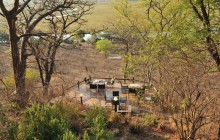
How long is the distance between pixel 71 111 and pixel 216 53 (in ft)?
21.3

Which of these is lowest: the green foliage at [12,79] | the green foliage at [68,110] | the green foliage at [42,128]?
the green foliage at [12,79]

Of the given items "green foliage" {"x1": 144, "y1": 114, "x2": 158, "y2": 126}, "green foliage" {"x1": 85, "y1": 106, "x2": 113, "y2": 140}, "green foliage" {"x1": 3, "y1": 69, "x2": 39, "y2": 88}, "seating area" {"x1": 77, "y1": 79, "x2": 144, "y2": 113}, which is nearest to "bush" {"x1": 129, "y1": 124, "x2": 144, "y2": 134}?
"green foliage" {"x1": 144, "y1": 114, "x2": 158, "y2": 126}

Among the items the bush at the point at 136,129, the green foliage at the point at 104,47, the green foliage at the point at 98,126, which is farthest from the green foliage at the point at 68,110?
the green foliage at the point at 104,47

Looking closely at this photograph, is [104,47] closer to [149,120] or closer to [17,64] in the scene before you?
[17,64]

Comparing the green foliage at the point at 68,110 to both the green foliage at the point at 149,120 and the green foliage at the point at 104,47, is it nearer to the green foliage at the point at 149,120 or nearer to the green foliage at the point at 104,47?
the green foliage at the point at 149,120

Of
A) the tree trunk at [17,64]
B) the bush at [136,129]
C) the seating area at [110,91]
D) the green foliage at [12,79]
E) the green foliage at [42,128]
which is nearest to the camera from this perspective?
the green foliage at [42,128]

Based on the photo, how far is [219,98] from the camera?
1021 cm

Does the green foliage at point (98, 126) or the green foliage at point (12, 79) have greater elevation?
→ the green foliage at point (98, 126)

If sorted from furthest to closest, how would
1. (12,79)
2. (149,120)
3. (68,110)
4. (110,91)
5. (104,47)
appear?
1. (104,47)
2. (12,79)
3. (110,91)
4. (149,120)
5. (68,110)

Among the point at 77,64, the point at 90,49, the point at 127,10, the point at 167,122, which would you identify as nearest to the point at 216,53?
the point at 167,122

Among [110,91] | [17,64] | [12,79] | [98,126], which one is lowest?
[110,91]

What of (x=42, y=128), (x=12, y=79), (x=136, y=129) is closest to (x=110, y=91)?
(x=136, y=129)

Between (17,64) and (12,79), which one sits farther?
(12,79)

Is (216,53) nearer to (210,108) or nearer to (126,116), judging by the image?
(210,108)
